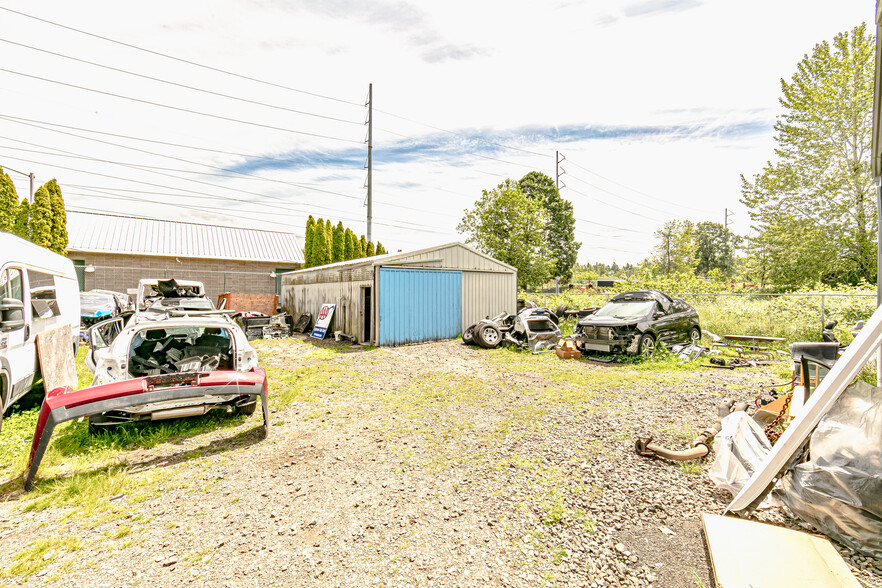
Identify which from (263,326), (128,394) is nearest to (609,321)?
(128,394)

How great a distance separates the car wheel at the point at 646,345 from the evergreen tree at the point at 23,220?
85.8ft

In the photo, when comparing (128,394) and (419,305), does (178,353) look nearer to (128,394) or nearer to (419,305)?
(128,394)

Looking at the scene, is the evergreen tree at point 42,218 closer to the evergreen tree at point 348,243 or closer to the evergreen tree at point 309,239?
the evergreen tree at point 309,239

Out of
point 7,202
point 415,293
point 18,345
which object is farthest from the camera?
point 7,202

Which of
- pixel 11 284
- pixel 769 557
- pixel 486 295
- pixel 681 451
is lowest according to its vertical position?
pixel 681 451

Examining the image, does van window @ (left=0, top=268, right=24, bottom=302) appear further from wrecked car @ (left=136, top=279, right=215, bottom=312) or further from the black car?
the black car

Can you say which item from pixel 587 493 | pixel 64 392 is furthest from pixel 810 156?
pixel 64 392

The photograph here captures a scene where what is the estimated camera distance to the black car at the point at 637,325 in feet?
30.8

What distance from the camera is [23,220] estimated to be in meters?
17.8

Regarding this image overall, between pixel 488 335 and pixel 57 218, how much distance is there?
2242cm

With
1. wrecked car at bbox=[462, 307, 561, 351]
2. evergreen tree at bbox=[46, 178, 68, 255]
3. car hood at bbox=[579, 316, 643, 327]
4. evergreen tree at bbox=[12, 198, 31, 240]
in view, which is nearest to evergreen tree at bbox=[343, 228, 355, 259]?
evergreen tree at bbox=[46, 178, 68, 255]

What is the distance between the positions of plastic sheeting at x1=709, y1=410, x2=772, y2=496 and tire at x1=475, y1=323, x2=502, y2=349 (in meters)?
8.51

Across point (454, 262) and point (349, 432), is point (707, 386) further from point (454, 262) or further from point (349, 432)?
point (454, 262)

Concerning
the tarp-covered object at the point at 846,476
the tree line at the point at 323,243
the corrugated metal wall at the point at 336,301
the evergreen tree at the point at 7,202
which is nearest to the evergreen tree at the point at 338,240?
the tree line at the point at 323,243
